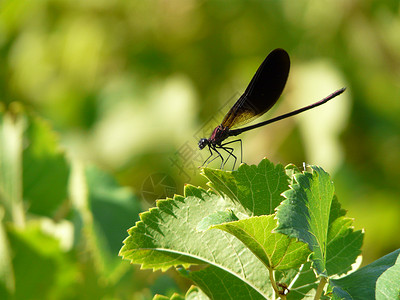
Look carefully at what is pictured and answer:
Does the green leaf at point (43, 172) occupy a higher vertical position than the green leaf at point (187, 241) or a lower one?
higher

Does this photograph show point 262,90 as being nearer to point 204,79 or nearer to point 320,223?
point 320,223

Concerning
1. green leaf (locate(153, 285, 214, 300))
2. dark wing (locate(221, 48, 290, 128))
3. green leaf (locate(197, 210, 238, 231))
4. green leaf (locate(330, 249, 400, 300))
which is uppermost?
dark wing (locate(221, 48, 290, 128))

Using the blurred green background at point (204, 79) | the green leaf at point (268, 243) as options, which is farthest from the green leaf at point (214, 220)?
the blurred green background at point (204, 79)

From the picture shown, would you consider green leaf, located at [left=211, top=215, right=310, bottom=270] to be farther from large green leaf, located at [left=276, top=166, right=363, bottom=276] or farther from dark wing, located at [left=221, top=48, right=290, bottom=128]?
dark wing, located at [left=221, top=48, right=290, bottom=128]

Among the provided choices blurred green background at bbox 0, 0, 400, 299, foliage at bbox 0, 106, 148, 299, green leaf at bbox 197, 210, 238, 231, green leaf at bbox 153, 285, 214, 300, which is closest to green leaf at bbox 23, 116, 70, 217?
A: foliage at bbox 0, 106, 148, 299

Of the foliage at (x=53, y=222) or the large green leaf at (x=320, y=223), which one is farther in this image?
the foliage at (x=53, y=222)

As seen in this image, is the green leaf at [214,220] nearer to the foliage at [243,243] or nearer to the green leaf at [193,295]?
the foliage at [243,243]
